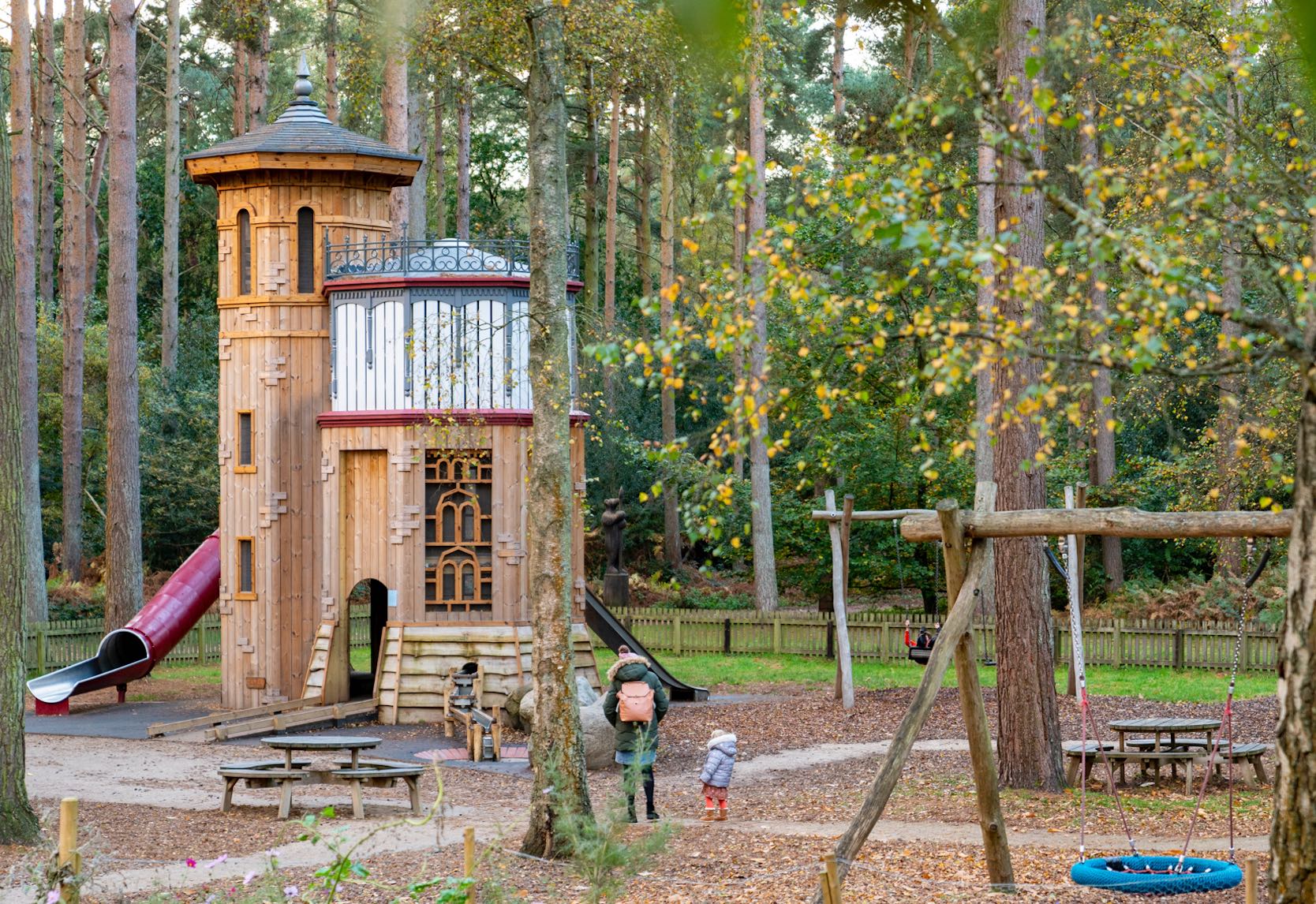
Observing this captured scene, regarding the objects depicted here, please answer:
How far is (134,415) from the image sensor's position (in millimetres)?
25531

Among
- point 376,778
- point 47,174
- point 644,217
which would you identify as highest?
point 47,174

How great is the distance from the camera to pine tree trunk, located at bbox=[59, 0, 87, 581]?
30.0 metres

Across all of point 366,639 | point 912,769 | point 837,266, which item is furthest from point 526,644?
point 837,266

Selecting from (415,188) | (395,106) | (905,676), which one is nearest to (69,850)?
(905,676)

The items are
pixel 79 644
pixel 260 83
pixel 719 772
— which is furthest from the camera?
pixel 260 83

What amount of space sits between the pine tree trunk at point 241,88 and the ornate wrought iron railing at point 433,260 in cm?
2011

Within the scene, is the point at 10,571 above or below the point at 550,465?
below

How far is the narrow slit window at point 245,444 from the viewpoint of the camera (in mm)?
21297

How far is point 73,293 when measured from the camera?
98.2 ft

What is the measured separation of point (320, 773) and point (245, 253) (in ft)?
35.0

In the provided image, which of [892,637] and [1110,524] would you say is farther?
[892,637]

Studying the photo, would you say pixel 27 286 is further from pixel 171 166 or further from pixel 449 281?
pixel 449 281

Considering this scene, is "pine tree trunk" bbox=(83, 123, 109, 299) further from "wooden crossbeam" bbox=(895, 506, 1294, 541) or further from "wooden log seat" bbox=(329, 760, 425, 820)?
"wooden crossbeam" bbox=(895, 506, 1294, 541)

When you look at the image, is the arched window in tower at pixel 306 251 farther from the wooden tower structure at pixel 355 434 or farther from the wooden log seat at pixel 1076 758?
the wooden log seat at pixel 1076 758
